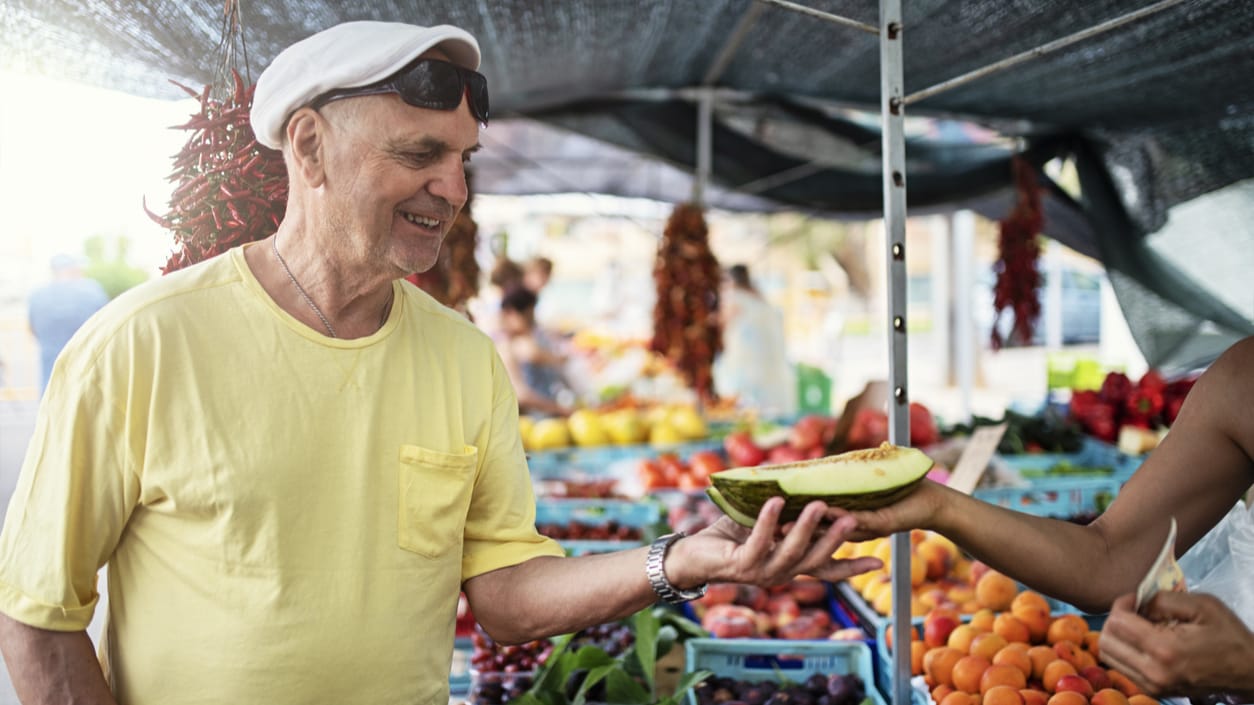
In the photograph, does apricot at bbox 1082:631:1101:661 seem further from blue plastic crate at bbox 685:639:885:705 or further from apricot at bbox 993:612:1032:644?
blue plastic crate at bbox 685:639:885:705

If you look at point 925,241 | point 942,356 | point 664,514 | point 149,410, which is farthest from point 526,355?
point 925,241

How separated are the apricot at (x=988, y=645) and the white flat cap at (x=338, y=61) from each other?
6.09 ft

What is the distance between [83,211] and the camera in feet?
6.04

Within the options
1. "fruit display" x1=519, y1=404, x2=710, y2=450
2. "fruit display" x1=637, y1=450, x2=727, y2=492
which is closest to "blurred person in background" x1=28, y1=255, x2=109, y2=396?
"fruit display" x1=637, y1=450, x2=727, y2=492

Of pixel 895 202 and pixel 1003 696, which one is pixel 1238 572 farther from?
pixel 895 202

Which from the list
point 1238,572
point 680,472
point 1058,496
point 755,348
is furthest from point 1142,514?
point 755,348

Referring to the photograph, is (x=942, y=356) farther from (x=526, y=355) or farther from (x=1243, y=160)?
(x=1243, y=160)

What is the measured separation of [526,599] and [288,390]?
0.56 meters

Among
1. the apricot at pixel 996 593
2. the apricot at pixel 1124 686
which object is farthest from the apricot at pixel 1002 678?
the apricot at pixel 996 593

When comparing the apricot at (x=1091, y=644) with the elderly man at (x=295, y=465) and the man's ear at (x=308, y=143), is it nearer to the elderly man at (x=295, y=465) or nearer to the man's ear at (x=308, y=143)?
the elderly man at (x=295, y=465)

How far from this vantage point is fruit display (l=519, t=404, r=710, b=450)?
548 centimetres

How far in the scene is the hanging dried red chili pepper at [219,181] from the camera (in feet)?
5.42

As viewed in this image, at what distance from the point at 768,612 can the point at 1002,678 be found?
108 cm

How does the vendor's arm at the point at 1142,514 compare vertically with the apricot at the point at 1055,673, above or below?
above
